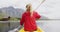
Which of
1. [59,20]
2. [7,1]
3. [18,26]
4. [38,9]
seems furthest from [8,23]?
[59,20]

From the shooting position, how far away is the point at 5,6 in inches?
85.6

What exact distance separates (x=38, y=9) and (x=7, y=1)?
0.40m

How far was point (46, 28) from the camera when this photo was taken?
2.21m

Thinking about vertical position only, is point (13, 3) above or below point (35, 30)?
above

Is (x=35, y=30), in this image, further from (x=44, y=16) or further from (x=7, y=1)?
(x=7, y=1)

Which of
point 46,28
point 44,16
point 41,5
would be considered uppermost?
point 41,5

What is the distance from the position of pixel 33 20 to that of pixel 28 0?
0.43m

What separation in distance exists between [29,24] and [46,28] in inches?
18.1

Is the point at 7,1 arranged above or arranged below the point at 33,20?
above

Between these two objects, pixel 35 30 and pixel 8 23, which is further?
pixel 8 23

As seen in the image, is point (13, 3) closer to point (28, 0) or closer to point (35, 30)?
point (28, 0)

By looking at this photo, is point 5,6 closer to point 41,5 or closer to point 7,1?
point 7,1

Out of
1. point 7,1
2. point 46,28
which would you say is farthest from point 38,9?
point 7,1

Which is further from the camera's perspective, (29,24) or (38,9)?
(38,9)
